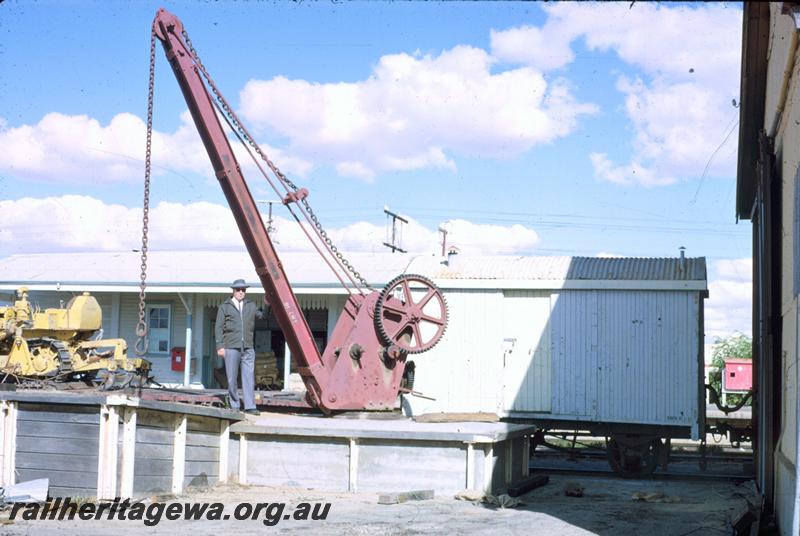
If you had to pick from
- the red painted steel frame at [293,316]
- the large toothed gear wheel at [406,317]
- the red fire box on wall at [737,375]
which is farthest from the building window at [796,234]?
the red fire box on wall at [737,375]

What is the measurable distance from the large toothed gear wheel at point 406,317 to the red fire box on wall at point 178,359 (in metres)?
8.82

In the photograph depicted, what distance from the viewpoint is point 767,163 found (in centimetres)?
1079

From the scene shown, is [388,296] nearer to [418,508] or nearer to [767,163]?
[418,508]

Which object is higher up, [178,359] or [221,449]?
[178,359]

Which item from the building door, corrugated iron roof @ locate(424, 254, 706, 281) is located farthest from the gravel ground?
corrugated iron roof @ locate(424, 254, 706, 281)

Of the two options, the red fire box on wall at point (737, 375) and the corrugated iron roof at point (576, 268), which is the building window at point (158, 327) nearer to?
the corrugated iron roof at point (576, 268)

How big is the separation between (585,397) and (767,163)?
470 centimetres

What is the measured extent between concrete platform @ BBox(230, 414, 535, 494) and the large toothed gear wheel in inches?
72.7

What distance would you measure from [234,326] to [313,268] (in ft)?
29.2

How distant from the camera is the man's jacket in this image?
12.0m

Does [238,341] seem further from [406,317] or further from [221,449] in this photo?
[406,317]

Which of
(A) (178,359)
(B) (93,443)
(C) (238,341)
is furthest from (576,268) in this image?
(A) (178,359)

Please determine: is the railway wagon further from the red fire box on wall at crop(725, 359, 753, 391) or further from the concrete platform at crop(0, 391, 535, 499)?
the red fire box on wall at crop(725, 359, 753, 391)

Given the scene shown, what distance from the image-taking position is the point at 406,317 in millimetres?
13156
